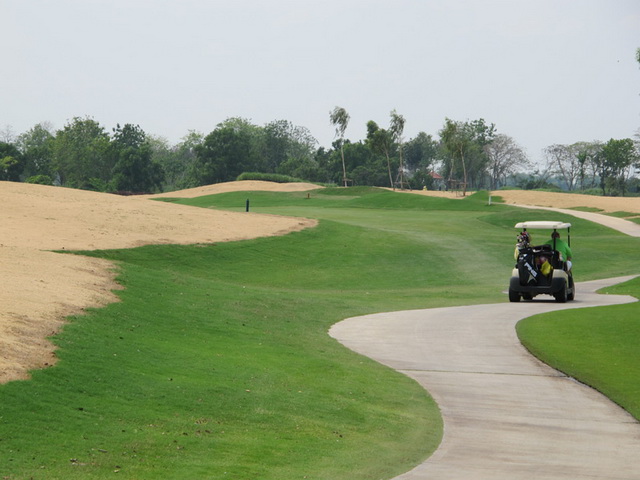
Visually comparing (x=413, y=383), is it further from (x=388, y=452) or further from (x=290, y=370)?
(x=388, y=452)

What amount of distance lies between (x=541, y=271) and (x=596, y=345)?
9107 millimetres

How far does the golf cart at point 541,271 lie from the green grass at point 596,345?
2.98 metres

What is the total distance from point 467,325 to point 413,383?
7449 millimetres

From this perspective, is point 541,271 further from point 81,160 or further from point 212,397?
point 81,160

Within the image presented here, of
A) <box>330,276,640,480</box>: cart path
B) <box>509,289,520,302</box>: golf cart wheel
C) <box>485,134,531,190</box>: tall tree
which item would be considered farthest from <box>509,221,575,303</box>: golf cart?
<box>485,134,531,190</box>: tall tree

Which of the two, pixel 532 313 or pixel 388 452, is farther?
pixel 532 313

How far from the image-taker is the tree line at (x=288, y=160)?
125188mm

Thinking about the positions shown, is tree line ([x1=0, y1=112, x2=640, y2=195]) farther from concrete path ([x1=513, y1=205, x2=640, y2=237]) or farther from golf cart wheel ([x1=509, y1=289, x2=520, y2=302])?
golf cart wheel ([x1=509, y1=289, x2=520, y2=302])

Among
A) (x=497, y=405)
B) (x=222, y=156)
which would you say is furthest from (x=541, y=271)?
(x=222, y=156)

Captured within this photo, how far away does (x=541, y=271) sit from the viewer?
2752 cm

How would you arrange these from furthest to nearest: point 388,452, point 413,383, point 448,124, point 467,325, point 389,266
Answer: point 448,124
point 389,266
point 467,325
point 413,383
point 388,452

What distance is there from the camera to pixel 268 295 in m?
26.1

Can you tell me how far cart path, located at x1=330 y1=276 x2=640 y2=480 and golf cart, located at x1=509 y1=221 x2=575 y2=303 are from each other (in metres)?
3.70

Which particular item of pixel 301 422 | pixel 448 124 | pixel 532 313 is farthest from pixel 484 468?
pixel 448 124
